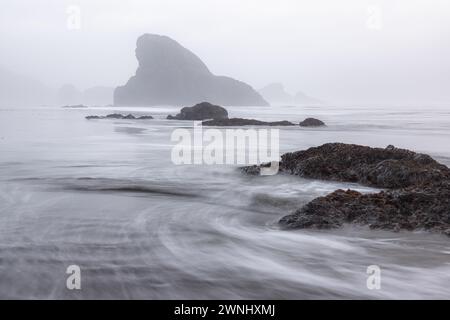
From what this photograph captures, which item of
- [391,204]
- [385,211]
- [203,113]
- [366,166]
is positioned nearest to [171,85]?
[203,113]

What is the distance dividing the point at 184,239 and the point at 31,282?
6.99 feet

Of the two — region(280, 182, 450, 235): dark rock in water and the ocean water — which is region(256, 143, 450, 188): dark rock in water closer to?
the ocean water

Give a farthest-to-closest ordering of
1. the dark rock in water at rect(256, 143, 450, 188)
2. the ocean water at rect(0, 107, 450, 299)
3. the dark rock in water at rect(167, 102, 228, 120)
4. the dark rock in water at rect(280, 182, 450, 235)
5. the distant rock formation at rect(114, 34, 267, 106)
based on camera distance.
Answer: the distant rock formation at rect(114, 34, 267, 106) < the dark rock in water at rect(167, 102, 228, 120) < the dark rock in water at rect(256, 143, 450, 188) < the dark rock in water at rect(280, 182, 450, 235) < the ocean water at rect(0, 107, 450, 299)

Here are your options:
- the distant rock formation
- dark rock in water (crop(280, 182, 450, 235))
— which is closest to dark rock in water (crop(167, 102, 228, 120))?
dark rock in water (crop(280, 182, 450, 235))

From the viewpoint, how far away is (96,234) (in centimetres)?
630

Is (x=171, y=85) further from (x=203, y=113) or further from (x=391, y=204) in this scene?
(x=391, y=204)

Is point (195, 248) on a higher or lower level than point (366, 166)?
lower

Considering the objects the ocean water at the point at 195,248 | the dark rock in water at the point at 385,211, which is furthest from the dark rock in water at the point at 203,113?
the dark rock in water at the point at 385,211

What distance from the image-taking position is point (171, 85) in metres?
186

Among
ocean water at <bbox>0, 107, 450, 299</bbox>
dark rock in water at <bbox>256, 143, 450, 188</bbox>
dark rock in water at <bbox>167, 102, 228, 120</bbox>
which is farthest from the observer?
dark rock in water at <bbox>167, 102, 228, 120</bbox>

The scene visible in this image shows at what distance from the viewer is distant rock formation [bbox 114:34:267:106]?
182 meters

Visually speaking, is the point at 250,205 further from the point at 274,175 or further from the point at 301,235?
the point at 274,175

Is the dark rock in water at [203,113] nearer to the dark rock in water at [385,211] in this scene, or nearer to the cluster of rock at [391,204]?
the cluster of rock at [391,204]

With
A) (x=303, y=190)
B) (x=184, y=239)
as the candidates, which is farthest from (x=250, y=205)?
(x=184, y=239)
